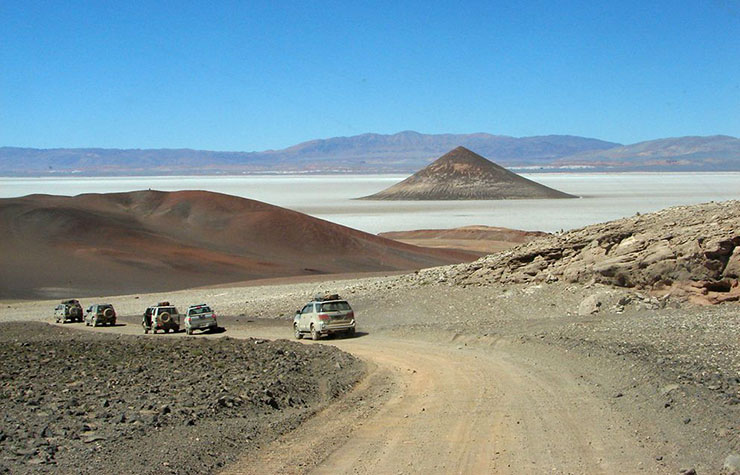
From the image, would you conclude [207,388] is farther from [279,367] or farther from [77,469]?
[77,469]

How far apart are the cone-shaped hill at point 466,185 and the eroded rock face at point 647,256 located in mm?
134835

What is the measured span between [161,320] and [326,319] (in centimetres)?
662

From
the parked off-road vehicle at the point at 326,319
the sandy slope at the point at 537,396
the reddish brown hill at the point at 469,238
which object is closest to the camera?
the sandy slope at the point at 537,396

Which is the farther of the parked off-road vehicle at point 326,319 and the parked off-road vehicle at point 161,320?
the parked off-road vehicle at point 161,320

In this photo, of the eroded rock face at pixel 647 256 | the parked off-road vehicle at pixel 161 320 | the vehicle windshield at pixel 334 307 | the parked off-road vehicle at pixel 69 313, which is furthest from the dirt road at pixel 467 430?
the parked off-road vehicle at pixel 69 313

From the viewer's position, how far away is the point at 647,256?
68.0ft

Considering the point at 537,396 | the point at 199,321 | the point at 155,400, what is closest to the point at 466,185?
the point at 199,321

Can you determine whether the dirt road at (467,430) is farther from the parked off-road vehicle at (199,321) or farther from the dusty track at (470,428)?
the parked off-road vehicle at (199,321)

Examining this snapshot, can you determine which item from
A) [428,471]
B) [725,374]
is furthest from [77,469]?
[725,374]

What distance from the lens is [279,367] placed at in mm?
14812

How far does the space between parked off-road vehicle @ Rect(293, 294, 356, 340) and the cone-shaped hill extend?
13823cm

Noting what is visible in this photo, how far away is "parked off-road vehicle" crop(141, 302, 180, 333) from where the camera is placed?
2577 centimetres

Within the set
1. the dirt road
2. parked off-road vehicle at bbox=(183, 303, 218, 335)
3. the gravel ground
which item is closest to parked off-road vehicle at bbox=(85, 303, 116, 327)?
parked off-road vehicle at bbox=(183, 303, 218, 335)

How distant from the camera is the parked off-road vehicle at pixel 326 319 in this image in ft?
70.5
